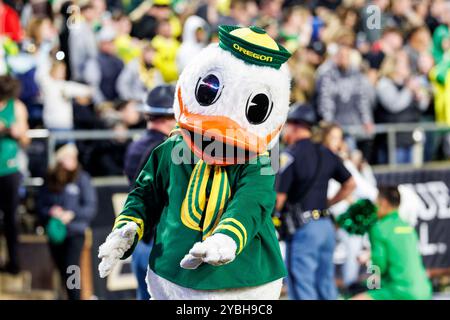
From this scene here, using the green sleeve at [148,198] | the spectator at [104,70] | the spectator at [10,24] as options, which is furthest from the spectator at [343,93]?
the green sleeve at [148,198]

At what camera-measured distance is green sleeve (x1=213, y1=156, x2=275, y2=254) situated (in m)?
5.07

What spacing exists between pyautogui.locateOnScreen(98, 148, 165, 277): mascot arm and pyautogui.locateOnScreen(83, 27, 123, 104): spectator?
578cm

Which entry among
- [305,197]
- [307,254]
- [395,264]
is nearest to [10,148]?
[305,197]

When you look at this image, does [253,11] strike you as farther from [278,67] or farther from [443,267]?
[278,67]

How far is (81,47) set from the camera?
446 inches

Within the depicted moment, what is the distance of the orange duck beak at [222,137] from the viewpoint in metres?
5.26

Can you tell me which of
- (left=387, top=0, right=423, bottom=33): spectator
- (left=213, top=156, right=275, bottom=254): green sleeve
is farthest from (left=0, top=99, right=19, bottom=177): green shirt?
(left=387, top=0, right=423, bottom=33): spectator

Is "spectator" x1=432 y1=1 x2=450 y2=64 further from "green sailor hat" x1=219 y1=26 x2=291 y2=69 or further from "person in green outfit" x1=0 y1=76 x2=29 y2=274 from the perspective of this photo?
"green sailor hat" x1=219 y1=26 x2=291 y2=69

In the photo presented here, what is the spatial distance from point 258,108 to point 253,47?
0.29m

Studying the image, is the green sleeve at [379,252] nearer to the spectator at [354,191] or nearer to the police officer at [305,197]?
the police officer at [305,197]

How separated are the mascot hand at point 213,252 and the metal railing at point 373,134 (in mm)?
5279
